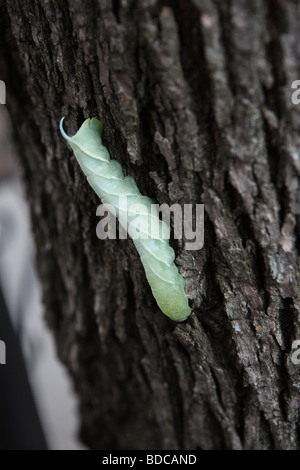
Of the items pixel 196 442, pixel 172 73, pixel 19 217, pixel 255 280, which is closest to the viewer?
pixel 172 73

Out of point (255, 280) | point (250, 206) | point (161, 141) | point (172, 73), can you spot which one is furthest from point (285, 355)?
point (172, 73)

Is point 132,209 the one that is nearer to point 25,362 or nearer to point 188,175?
point 188,175

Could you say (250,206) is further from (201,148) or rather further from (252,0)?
(252,0)

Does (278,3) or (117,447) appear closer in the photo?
(278,3)

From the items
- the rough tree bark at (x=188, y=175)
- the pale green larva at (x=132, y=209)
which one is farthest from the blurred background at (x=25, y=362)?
the pale green larva at (x=132, y=209)

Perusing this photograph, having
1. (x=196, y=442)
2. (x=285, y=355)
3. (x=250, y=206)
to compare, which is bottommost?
(x=196, y=442)

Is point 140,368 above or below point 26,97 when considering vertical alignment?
below

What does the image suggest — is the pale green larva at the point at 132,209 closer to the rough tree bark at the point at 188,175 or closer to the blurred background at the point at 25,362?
the rough tree bark at the point at 188,175

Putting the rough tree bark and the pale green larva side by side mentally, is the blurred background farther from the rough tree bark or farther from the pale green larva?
the pale green larva
